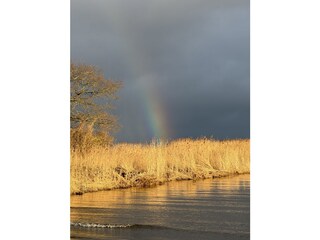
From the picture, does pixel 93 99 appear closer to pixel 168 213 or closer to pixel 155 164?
pixel 155 164

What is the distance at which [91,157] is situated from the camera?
6.00m

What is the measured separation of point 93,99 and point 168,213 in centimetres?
394

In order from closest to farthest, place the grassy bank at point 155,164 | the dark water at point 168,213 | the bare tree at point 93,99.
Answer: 1. the dark water at point 168,213
2. the grassy bank at point 155,164
3. the bare tree at point 93,99

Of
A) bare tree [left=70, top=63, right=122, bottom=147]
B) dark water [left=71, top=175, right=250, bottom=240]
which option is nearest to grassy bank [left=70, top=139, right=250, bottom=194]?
dark water [left=71, top=175, right=250, bottom=240]

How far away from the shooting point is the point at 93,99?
759 centimetres

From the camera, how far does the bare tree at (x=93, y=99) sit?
287 inches

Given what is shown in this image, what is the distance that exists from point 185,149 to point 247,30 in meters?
2.45

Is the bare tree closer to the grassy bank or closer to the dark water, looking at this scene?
the grassy bank

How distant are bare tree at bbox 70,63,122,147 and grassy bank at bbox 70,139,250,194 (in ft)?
4.02

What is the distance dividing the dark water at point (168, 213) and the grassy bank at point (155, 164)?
461 millimetres

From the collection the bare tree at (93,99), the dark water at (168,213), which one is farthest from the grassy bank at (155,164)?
the bare tree at (93,99)

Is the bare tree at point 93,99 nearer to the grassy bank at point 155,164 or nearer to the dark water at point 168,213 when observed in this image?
the grassy bank at point 155,164
